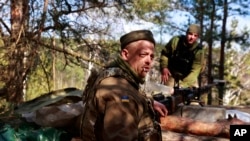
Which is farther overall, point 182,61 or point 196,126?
point 182,61

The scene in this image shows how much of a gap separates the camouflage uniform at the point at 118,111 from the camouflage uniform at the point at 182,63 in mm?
4304

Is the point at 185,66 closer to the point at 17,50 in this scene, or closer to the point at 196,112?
the point at 196,112

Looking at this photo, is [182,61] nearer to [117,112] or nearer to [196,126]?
[196,126]

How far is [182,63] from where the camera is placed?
6461 millimetres

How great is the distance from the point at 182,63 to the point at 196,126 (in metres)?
2.42

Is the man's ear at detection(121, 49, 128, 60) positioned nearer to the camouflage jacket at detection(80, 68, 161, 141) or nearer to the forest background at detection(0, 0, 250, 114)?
the camouflage jacket at detection(80, 68, 161, 141)

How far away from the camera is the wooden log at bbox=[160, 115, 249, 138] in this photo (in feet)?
13.2

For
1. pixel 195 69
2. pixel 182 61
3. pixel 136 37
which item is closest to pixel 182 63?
pixel 182 61

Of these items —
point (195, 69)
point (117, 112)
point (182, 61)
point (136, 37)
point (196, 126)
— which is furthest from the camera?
point (182, 61)

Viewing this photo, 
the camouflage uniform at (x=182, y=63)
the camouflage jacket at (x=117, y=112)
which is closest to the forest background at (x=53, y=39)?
the camouflage uniform at (x=182, y=63)

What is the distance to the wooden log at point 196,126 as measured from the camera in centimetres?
404

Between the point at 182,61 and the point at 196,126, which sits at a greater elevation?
the point at 182,61

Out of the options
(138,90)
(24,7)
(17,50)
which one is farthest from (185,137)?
(24,7)

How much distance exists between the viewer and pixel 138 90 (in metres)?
2.01
